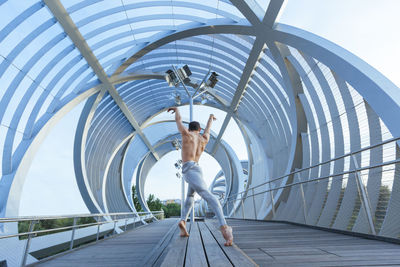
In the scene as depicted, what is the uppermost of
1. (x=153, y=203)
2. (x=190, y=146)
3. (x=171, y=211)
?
(x=153, y=203)

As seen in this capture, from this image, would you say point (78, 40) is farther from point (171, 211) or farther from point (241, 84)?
point (171, 211)

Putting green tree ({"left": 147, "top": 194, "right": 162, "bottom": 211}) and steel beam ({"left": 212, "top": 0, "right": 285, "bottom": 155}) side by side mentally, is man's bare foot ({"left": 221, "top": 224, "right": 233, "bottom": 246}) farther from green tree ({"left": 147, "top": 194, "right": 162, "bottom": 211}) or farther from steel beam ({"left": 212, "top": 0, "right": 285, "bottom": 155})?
green tree ({"left": 147, "top": 194, "right": 162, "bottom": 211})

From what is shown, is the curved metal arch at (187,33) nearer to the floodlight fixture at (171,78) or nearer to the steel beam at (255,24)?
the steel beam at (255,24)

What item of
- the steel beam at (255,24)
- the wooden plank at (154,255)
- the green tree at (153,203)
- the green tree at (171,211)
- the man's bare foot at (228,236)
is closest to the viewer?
the wooden plank at (154,255)

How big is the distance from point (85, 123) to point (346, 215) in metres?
13.4

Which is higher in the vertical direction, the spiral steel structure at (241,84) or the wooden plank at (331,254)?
the spiral steel structure at (241,84)

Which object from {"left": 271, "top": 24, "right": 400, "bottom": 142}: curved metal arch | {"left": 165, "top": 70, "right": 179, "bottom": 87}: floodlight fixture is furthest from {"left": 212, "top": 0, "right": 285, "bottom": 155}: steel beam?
{"left": 165, "top": 70, "right": 179, "bottom": 87}: floodlight fixture

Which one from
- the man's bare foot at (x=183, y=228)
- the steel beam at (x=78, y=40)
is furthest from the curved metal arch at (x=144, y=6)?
the man's bare foot at (x=183, y=228)

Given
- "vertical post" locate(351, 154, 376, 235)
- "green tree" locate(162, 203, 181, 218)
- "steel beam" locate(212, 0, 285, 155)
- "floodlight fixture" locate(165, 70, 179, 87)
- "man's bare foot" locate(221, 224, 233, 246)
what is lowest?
"man's bare foot" locate(221, 224, 233, 246)

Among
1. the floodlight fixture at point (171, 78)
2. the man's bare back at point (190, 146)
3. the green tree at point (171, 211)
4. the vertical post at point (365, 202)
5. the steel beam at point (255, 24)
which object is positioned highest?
the steel beam at point (255, 24)

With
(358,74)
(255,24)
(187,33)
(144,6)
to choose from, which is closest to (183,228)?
(358,74)

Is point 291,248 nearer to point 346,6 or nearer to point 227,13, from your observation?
point 346,6

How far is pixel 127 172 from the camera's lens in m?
31.1

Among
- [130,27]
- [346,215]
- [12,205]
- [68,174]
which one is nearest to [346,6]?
[346,215]
